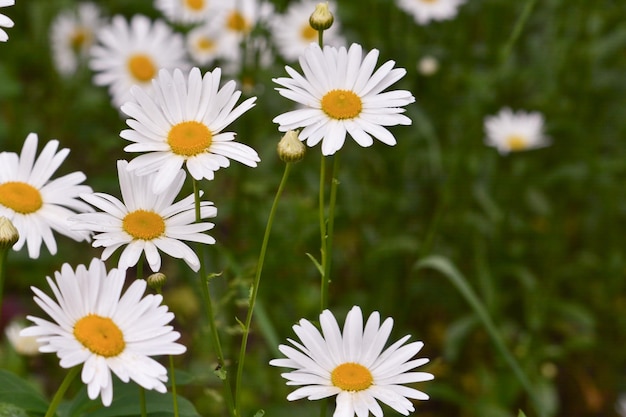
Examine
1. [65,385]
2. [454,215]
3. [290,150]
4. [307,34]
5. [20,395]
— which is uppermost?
[307,34]

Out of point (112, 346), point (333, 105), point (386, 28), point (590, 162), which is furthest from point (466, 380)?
point (112, 346)

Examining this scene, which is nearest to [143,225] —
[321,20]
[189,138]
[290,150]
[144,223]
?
[144,223]

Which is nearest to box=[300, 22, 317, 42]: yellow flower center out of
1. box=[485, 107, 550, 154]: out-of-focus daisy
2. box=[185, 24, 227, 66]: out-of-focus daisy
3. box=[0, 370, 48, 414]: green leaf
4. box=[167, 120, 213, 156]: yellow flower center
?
box=[185, 24, 227, 66]: out-of-focus daisy

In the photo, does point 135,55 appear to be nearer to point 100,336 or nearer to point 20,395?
point 20,395

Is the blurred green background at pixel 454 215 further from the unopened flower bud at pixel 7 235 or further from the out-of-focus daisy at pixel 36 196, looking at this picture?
the unopened flower bud at pixel 7 235

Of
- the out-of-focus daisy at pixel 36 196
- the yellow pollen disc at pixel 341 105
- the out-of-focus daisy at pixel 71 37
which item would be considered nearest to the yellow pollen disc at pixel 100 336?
the out-of-focus daisy at pixel 36 196

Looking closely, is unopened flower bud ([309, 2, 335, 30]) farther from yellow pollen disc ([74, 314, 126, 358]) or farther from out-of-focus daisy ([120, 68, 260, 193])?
yellow pollen disc ([74, 314, 126, 358])
